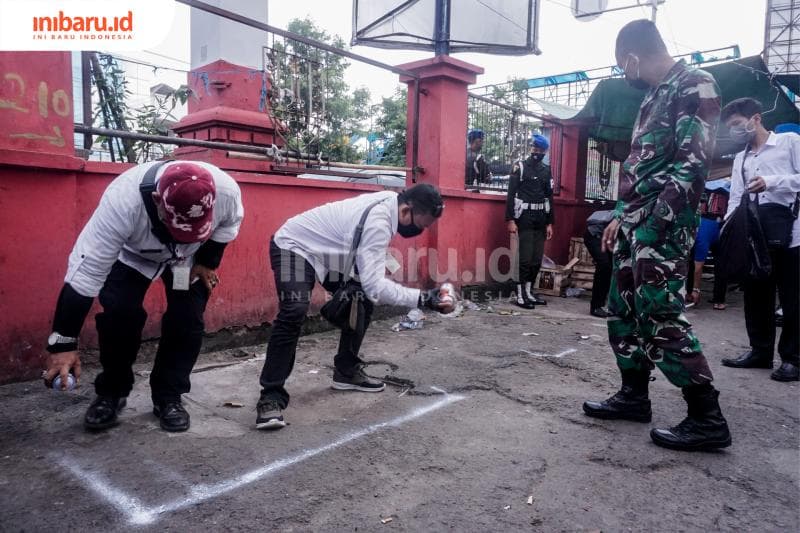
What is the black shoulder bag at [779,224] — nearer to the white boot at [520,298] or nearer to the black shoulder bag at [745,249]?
the black shoulder bag at [745,249]

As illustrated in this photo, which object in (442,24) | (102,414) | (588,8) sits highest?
(588,8)

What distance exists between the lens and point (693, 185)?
2.66 meters

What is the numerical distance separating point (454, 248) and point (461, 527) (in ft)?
15.5

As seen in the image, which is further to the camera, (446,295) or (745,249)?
(745,249)

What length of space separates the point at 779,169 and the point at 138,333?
168 inches

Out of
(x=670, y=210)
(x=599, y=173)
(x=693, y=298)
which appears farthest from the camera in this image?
(x=599, y=173)

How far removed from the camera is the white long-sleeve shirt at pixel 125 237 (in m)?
2.32

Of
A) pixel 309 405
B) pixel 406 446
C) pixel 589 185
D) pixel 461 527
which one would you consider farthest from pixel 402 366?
pixel 589 185

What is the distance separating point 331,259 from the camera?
10.2ft

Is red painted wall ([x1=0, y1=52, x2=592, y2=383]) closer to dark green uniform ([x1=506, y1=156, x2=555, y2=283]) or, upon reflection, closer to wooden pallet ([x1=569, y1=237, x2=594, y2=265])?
dark green uniform ([x1=506, y1=156, x2=555, y2=283])

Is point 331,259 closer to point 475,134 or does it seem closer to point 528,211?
point 528,211

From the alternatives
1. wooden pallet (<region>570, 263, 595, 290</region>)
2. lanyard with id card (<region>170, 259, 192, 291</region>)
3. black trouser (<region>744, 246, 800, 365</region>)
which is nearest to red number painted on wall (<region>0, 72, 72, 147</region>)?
lanyard with id card (<region>170, 259, 192, 291</region>)

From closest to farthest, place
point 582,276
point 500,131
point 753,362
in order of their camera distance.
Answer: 1. point 753,362
2. point 500,131
3. point 582,276

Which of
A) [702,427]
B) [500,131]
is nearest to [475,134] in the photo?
[500,131]
